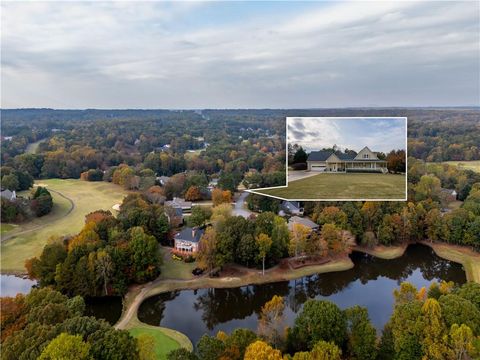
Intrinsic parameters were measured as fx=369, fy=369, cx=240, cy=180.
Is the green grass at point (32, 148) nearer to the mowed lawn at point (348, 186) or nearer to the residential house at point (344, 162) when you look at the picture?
the mowed lawn at point (348, 186)

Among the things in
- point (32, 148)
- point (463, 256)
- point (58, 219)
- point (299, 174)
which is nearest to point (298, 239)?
point (463, 256)

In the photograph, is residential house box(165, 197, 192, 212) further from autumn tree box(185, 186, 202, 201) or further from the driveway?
the driveway

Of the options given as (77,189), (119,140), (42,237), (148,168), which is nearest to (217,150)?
(148,168)

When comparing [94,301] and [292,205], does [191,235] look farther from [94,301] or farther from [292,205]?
[292,205]

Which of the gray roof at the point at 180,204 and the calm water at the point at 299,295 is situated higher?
the gray roof at the point at 180,204

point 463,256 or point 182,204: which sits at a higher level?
point 182,204

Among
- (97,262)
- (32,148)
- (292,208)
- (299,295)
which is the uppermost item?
(32,148)

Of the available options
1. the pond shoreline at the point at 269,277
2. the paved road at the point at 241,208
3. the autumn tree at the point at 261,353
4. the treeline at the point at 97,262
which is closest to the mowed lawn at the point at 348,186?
the autumn tree at the point at 261,353
